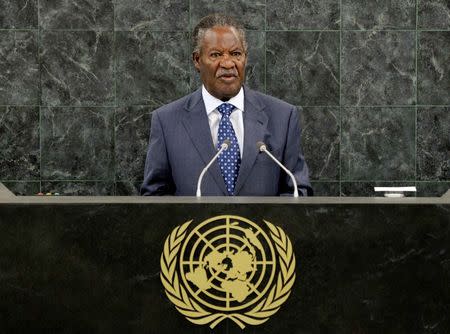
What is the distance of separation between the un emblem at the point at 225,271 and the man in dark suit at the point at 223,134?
3.15 ft

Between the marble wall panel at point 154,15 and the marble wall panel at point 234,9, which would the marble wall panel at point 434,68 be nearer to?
the marble wall panel at point 234,9

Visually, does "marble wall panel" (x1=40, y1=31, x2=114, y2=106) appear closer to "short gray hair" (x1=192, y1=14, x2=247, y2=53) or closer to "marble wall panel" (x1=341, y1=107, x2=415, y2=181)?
"marble wall panel" (x1=341, y1=107, x2=415, y2=181)

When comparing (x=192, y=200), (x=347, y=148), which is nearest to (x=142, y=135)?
(x=347, y=148)

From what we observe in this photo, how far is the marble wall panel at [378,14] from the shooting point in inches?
216

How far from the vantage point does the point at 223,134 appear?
3.28 m

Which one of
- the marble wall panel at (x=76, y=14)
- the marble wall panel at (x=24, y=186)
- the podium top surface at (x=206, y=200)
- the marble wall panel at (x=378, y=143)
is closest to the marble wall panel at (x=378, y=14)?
the marble wall panel at (x=378, y=143)

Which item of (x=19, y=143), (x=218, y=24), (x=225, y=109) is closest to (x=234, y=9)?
(x=19, y=143)

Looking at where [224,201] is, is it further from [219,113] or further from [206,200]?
[219,113]

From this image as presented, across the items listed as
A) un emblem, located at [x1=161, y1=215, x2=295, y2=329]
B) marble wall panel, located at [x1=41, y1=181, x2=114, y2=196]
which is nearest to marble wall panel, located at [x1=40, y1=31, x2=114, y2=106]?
marble wall panel, located at [x1=41, y1=181, x2=114, y2=196]

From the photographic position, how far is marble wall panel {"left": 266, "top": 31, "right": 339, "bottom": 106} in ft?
18.1

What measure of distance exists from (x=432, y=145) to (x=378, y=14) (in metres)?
0.89

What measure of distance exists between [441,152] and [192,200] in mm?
3715

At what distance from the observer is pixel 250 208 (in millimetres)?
2105

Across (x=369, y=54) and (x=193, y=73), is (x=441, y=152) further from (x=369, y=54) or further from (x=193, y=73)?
(x=193, y=73)
